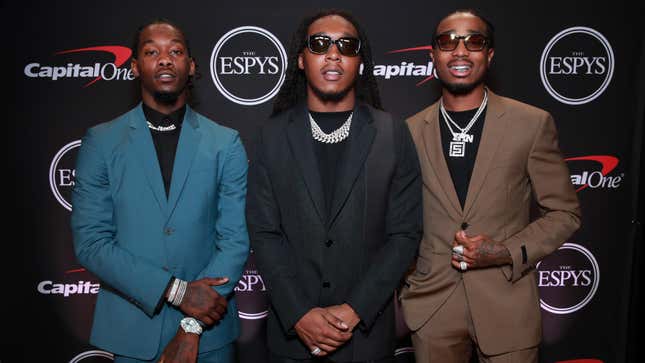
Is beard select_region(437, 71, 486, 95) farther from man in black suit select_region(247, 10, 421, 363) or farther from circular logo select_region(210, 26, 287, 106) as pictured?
circular logo select_region(210, 26, 287, 106)

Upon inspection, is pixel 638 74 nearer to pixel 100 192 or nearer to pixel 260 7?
pixel 260 7

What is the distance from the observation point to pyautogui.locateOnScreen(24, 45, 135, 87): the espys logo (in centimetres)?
374

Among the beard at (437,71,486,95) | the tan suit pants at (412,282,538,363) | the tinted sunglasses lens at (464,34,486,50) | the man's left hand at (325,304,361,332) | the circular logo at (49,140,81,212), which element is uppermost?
the tinted sunglasses lens at (464,34,486,50)

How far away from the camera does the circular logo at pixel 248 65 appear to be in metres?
3.77

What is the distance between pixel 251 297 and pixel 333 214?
6.07 feet

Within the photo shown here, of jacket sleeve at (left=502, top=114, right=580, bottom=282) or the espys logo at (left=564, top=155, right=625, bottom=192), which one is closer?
jacket sleeve at (left=502, top=114, right=580, bottom=282)

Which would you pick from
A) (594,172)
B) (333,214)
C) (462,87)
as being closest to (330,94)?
(333,214)

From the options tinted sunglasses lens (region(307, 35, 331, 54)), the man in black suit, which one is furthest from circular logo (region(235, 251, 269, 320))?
tinted sunglasses lens (region(307, 35, 331, 54))

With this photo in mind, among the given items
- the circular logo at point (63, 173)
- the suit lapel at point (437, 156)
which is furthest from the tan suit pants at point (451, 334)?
the circular logo at point (63, 173)

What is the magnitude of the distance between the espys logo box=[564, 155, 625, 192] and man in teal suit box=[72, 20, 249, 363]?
105 inches

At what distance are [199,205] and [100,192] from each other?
0.44 m

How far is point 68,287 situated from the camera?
12.7 feet

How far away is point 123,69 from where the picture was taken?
12.3ft

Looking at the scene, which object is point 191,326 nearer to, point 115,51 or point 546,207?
point 546,207
